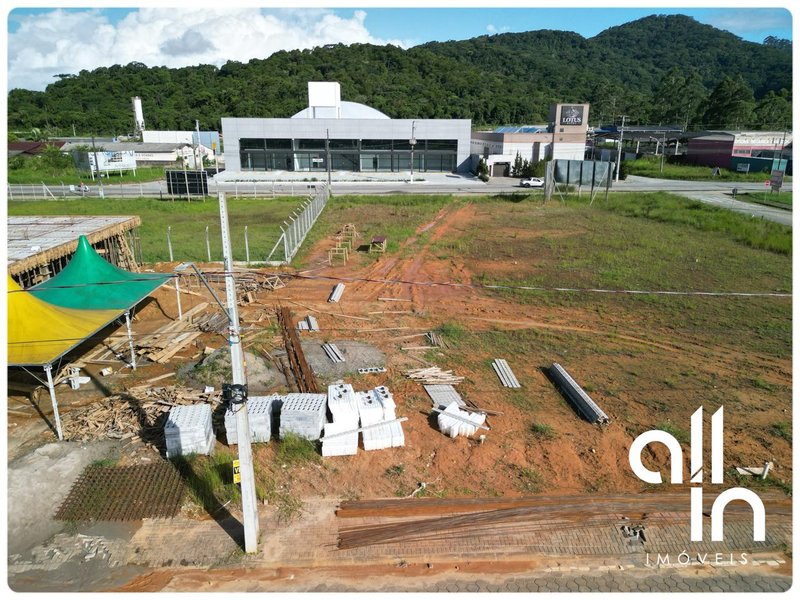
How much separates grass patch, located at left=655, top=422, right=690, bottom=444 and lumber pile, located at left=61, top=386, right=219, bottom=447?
9.73 meters

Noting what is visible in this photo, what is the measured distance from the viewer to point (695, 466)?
378 inches

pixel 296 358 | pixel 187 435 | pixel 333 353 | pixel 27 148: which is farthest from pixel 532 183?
pixel 27 148

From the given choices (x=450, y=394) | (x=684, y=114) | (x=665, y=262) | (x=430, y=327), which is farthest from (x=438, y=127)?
(x=684, y=114)

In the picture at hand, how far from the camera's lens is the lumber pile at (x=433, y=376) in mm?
12797

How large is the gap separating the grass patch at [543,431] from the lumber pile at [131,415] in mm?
7040

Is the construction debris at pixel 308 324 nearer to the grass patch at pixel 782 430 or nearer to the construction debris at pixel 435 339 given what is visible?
the construction debris at pixel 435 339

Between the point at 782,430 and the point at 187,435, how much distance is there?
12017mm

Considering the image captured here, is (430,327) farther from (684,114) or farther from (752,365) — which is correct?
(684,114)

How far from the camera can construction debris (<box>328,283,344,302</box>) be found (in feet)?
61.9

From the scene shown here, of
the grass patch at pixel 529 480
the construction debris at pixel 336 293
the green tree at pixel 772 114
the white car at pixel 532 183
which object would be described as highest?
the green tree at pixel 772 114

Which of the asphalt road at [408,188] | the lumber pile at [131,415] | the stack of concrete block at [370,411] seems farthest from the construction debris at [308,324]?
the asphalt road at [408,188]

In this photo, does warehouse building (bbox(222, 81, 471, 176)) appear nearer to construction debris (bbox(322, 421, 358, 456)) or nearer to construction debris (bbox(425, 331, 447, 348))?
construction debris (bbox(425, 331, 447, 348))

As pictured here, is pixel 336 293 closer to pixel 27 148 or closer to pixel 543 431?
pixel 543 431

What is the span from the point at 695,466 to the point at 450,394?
5.05m
